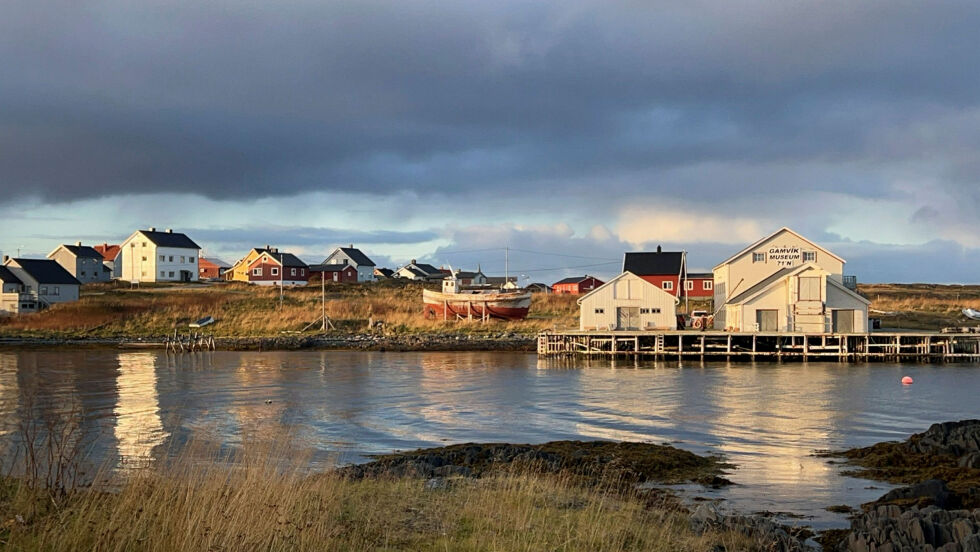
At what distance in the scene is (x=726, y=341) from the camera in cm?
6306

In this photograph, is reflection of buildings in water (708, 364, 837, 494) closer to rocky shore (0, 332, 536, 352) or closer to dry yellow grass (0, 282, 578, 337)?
rocky shore (0, 332, 536, 352)

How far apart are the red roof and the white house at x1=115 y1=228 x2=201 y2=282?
896 inches

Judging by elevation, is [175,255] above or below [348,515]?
above

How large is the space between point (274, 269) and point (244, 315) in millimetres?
35236

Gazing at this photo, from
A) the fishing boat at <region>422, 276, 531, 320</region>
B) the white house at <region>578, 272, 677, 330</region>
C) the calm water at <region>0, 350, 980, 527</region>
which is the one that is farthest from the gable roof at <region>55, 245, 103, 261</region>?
the white house at <region>578, 272, 677, 330</region>

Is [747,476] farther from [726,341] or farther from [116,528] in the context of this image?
[726,341]

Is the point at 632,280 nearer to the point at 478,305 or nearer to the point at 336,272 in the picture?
the point at 478,305

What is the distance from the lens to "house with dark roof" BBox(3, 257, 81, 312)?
94.3 m

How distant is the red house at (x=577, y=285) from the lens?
118250mm

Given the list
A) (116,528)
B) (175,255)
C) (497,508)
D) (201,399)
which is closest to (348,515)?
(497,508)

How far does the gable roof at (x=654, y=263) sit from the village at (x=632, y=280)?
0.10 metres

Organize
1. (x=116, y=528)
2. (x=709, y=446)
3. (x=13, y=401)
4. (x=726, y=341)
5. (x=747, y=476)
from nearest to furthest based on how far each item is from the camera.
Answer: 1. (x=116, y=528)
2. (x=747, y=476)
3. (x=709, y=446)
4. (x=13, y=401)
5. (x=726, y=341)

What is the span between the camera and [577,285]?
119m

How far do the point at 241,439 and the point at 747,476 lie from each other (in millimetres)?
13952
